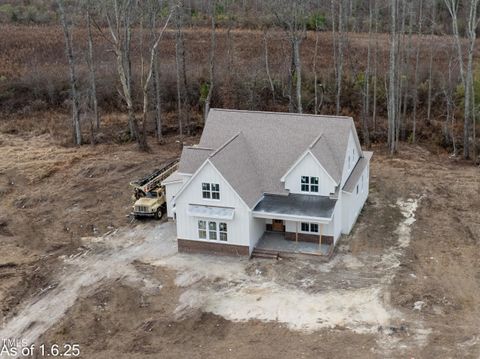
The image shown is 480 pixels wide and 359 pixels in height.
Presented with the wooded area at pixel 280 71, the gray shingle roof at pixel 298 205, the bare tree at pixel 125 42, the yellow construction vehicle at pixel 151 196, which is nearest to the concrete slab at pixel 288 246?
the gray shingle roof at pixel 298 205

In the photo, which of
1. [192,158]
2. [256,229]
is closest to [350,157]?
[256,229]

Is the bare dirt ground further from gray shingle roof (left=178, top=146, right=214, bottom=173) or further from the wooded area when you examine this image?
the wooded area

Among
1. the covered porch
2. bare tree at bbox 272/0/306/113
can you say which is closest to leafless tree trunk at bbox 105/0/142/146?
bare tree at bbox 272/0/306/113

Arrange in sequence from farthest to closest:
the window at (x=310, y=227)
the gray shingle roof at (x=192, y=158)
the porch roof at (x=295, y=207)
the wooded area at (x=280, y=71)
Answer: the wooded area at (x=280, y=71)
the gray shingle roof at (x=192, y=158)
the window at (x=310, y=227)
the porch roof at (x=295, y=207)

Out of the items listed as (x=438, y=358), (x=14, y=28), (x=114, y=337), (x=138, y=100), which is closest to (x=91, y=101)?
(x=138, y=100)

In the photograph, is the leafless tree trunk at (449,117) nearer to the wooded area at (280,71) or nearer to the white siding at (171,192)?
the wooded area at (280,71)

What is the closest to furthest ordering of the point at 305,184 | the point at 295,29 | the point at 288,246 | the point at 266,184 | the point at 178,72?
the point at 288,246, the point at 305,184, the point at 266,184, the point at 295,29, the point at 178,72

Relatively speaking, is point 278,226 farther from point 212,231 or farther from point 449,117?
point 449,117
